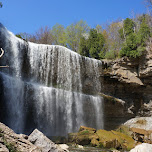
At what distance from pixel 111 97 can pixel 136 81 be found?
3403mm

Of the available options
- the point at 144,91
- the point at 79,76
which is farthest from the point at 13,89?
the point at 144,91

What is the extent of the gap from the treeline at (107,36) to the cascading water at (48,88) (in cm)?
Result: 429

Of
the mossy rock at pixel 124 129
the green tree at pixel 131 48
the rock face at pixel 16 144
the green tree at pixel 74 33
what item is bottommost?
the mossy rock at pixel 124 129

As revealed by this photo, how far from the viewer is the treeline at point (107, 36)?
22.2 m

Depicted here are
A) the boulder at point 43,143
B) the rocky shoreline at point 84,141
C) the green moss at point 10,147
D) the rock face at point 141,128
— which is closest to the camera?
the green moss at point 10,147

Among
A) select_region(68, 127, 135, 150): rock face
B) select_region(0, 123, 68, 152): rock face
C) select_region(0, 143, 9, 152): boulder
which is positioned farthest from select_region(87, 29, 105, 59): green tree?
select_region(0, 143, 9, 152): boulder

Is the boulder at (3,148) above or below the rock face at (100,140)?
above

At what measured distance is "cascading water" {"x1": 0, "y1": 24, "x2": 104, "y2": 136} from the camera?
15.6 metres

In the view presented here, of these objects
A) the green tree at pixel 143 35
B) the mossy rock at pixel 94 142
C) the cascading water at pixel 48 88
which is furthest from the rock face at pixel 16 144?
the green tree at pixel 143 35

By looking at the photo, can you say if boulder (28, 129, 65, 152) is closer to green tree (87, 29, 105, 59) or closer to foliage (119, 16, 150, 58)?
foliage (119, 16, 150, 58)

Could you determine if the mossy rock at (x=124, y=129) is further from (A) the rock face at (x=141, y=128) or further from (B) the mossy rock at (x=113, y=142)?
(B) the mossy rock at (x=113, y=142)

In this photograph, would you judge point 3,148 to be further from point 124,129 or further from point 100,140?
point 124,129

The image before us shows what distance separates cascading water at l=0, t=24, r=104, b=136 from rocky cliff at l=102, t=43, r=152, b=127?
1249 mm

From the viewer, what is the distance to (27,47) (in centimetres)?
1820
